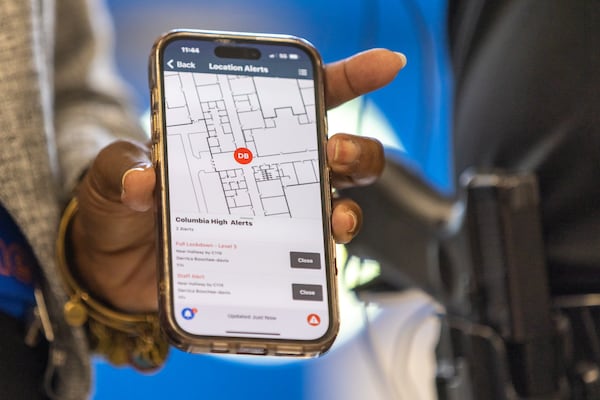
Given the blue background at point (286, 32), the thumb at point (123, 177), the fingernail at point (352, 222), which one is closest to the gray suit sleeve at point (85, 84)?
the thumb at point (123, 177)

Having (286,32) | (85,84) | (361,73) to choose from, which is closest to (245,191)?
(361,73)

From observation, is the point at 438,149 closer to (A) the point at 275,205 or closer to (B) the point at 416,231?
(B) the point at 416,231

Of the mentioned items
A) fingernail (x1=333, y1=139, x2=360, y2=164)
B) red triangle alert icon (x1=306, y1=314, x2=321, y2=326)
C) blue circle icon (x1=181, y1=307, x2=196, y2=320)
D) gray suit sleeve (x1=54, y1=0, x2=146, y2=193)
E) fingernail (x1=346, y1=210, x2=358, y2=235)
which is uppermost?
gray suit sleeve (x1=54, y1=0, x2=146, y2=193)

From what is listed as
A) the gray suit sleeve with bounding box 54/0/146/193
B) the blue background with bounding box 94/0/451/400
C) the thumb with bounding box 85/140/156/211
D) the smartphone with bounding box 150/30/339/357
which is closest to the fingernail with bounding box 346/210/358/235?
the smartphone with bounding box 150/30/339/357

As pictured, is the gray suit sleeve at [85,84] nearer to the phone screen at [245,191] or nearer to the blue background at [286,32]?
the phone screen at [245,191]

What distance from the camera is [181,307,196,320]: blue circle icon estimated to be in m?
0.50

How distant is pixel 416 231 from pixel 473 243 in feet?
0.56

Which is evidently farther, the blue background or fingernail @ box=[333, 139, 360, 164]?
the blue background

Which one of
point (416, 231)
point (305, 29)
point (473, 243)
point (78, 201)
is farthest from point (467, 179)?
point (305, 29)

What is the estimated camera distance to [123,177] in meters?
0.51

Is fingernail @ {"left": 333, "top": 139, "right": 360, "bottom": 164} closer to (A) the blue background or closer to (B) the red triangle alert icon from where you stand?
(B) the red triangle alert icon

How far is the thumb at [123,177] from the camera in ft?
1.65

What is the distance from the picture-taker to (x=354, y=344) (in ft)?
4.10

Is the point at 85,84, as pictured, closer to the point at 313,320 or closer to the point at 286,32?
the point at 313,320
